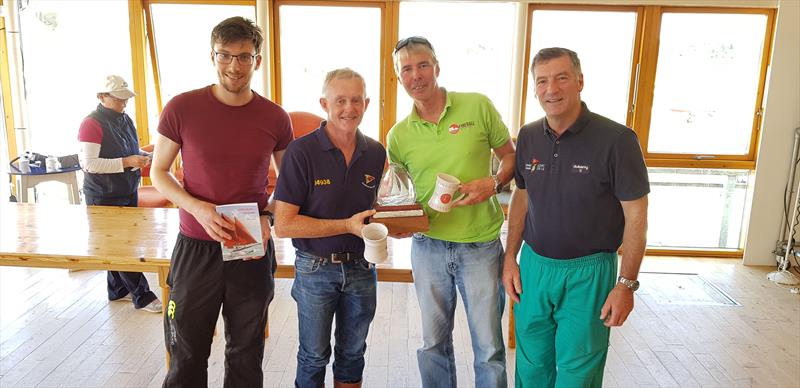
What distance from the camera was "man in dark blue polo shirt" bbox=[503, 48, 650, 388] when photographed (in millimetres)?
1669

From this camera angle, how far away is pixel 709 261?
493 cm

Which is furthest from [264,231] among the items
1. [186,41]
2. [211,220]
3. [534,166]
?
[186,41]

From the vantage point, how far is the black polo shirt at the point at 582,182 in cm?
165

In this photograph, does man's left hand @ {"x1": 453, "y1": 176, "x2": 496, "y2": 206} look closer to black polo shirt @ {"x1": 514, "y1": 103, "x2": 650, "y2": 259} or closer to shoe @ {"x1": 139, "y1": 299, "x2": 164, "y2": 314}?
black polo shirt @ {"x1": 514, "y1": 103, "x2": 650, "y2": 259}

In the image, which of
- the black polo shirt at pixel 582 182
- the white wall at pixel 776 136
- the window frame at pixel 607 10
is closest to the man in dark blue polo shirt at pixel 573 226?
the black polo shirt at pixel 582 182

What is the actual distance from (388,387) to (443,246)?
1060 mm

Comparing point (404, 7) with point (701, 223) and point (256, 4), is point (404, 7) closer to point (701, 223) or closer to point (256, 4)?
point (256, 4)

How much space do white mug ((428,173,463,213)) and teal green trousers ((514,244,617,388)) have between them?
39 cm

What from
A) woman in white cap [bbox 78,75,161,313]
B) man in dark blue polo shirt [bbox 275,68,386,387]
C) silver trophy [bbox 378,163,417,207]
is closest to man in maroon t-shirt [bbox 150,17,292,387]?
man in dark blue polo shirt [bbox 275,68,386,387]

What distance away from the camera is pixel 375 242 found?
163cm

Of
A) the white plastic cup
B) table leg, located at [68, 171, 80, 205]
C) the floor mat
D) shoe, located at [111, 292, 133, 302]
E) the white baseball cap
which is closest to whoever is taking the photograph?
the white baseball cap

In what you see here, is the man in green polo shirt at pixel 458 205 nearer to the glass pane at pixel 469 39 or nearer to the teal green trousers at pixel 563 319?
the teal green trousers at pixel 563 319

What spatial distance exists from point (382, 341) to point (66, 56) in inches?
177

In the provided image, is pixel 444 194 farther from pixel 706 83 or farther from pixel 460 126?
pixel 706 83
